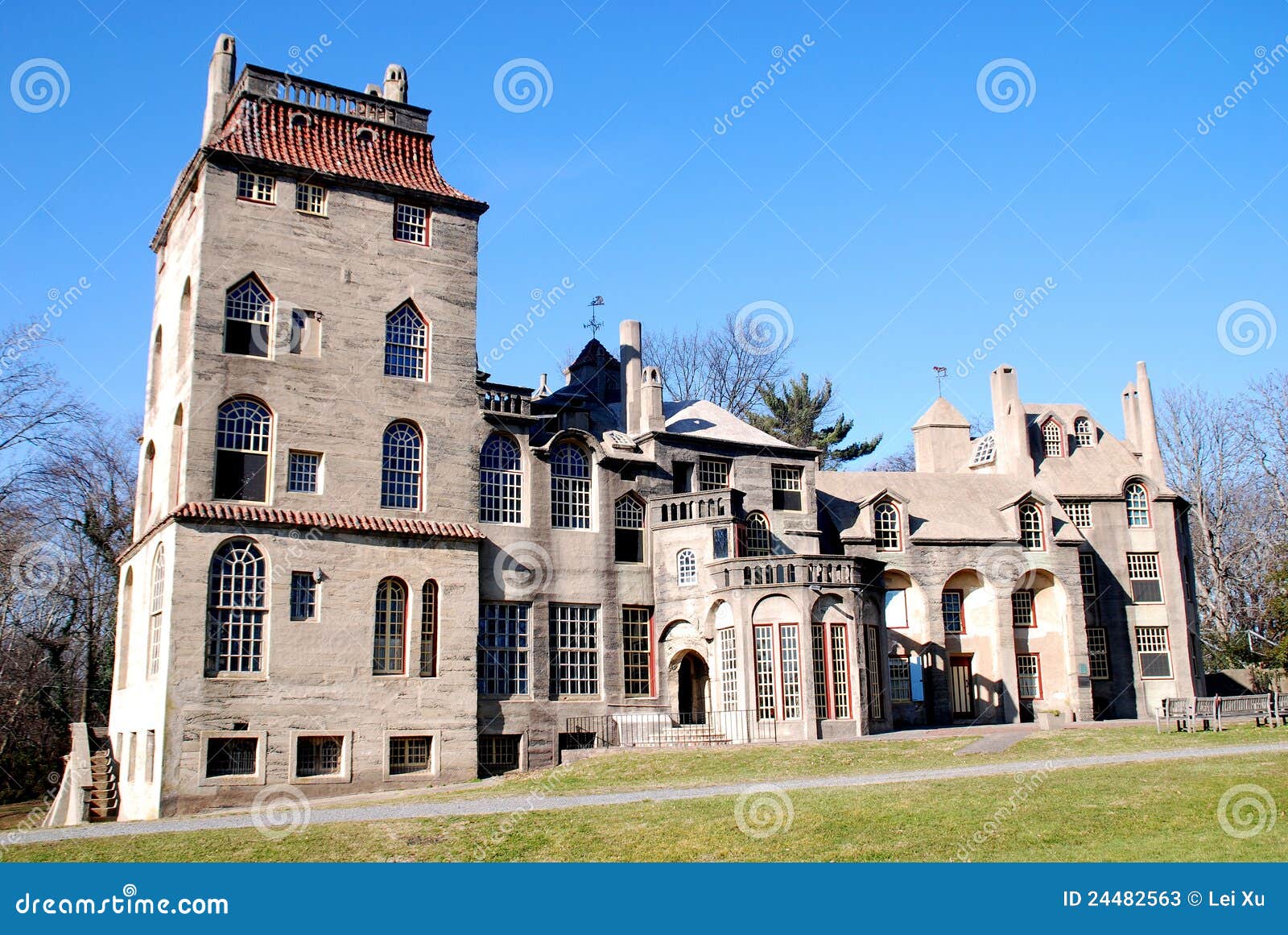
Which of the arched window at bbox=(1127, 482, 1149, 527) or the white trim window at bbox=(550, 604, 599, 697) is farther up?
the arched window at bbox=(1127, 482, 1149, 527)

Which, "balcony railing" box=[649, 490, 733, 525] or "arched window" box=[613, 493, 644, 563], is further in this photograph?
"arched window" box=[613, 493, 644, 563]

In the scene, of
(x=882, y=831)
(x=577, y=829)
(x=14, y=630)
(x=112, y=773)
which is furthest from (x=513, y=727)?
(x=14, y=630)

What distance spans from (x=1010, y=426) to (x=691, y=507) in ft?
60.2

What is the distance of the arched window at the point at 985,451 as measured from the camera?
50375 mm

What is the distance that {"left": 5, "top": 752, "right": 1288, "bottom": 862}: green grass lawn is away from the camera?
15984mm

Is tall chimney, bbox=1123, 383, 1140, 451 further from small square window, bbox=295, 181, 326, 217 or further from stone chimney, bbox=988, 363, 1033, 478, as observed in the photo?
small square window, bbox=295, 181, 326, 217

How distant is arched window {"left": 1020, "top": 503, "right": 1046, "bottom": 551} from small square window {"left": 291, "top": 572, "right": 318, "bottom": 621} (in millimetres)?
26502

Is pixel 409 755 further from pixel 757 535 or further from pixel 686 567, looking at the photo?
pixel 757 535

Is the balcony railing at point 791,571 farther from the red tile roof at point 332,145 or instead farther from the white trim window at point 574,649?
the red tile roof at point 332,145

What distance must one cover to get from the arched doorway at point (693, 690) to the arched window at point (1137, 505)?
21.0 metres

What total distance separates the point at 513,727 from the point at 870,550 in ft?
51.0

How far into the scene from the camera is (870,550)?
41906mm

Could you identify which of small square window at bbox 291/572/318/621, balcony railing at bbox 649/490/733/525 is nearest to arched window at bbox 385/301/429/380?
small square window at bbox 291/572/318/621

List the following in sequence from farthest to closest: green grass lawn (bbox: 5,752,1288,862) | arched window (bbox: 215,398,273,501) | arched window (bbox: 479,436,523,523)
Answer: arched window (bbox: 479,436,523,523), arched window (bbox: 215,398,273,501), green grass lawn (bbox: 5,752,1288,862)
